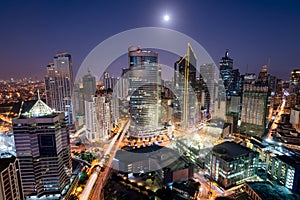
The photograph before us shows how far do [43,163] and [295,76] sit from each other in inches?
712

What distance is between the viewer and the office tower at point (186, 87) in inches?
A: 396

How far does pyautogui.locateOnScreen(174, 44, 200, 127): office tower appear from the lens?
1006cm

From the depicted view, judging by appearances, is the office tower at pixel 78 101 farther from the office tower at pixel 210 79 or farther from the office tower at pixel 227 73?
the office tower at pixel 227 73

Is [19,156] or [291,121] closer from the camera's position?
[19,156]

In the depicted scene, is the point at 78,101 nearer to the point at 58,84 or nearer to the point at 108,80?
the point at 58,84

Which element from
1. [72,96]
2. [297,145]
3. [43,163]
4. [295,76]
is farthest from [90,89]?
[295,76]

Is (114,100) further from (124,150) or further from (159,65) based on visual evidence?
(124,150)

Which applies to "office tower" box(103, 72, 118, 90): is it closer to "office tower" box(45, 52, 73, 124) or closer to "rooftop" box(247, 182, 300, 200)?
"office tower" box(45, 52, 73, 124)

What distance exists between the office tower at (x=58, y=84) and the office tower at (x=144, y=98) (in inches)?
179

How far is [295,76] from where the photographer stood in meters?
13.6

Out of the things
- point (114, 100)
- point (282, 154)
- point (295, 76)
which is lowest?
point (282, 154)

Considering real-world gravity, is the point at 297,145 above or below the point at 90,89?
below

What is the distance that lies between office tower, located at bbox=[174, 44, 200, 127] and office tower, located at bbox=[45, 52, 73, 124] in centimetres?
748

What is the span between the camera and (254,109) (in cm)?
909
